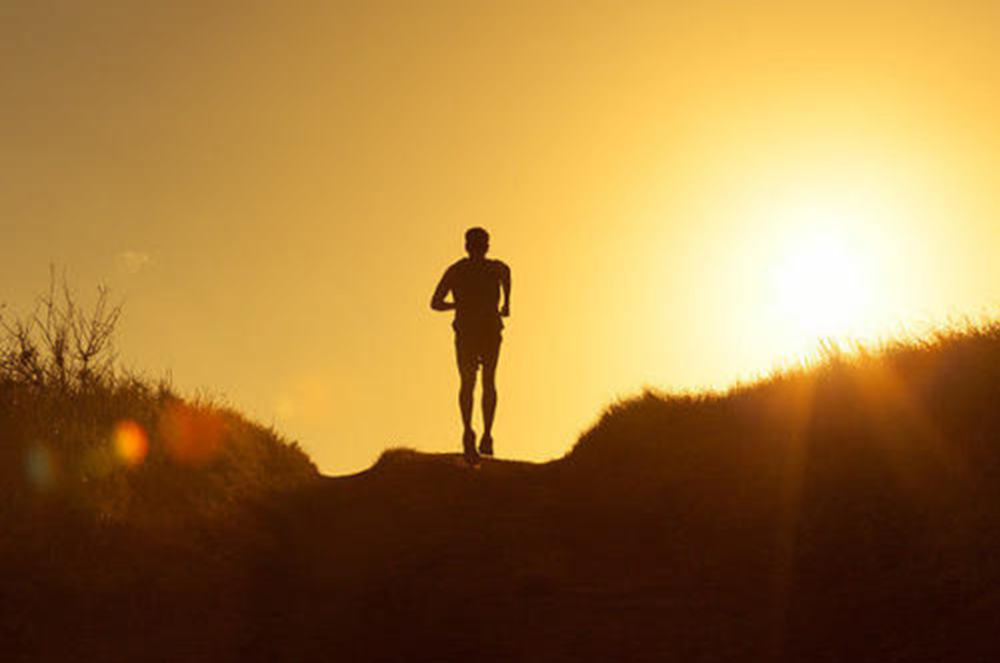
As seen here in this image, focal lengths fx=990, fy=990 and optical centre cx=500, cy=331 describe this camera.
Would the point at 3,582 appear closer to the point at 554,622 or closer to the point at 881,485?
the point at 554,622

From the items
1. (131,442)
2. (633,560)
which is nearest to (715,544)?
(633,560)

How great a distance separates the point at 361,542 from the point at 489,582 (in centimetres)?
177

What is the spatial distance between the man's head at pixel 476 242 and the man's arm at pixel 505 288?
32 centimetres

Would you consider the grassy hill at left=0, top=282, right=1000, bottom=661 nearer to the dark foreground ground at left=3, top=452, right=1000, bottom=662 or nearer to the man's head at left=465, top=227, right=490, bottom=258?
the dark foreground ground at left=3, top=452, right=1000, bottom=662

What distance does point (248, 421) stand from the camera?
13055 mm

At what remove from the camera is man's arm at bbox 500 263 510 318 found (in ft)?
41.0

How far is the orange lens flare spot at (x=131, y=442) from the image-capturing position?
909 cm

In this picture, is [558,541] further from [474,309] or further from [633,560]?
[474,309]

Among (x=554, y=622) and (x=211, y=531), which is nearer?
(x=554, y=622)

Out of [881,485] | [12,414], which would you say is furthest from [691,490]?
[12,414]

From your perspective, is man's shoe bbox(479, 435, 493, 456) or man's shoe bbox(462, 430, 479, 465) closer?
man's shoe bbox(462, 430, 479, 465)

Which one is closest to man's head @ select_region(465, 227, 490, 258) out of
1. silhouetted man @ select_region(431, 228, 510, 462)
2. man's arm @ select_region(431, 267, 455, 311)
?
silhouetted man @ select_region(431, 228, 510, 462)

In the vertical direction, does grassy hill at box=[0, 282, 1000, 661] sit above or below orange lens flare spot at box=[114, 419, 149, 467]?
below

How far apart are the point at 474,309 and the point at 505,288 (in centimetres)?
55
